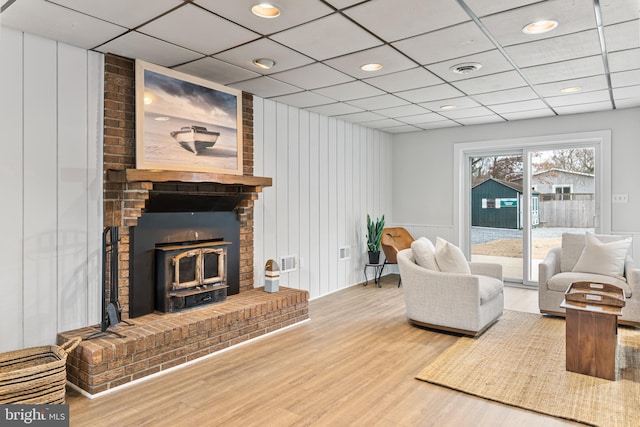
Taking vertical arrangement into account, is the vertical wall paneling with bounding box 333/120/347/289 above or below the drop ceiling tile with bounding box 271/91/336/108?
below

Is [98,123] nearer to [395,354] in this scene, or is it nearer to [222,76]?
[222,76]

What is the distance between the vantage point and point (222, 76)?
395cm

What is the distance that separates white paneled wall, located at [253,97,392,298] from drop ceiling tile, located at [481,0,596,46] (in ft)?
8.81

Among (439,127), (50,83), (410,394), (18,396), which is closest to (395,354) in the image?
(410,394)

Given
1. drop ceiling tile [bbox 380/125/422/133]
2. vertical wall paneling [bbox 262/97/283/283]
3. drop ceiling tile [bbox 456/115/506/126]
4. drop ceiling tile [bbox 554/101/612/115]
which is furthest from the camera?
drop ceiling tile [bbox 380/125/422/133]

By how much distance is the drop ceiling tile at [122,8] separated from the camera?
2.48 metres

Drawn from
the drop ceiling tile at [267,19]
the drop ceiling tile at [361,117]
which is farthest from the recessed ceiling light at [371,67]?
the drop ceiling tile at [361,117]

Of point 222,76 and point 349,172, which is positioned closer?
point 222,76

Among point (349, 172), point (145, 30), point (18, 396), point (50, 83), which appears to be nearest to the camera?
point (18, 396)

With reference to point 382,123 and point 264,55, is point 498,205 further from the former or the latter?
point 264,55

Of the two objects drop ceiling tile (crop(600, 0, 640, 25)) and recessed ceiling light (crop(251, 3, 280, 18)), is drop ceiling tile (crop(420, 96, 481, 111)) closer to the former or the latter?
drop ceiling tile (crop(600, 0, 640, 25))

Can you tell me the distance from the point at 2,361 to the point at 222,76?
2813 millimetres

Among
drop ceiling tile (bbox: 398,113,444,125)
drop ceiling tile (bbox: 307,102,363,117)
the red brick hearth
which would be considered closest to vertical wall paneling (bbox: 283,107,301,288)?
drop ceiling tile (bbox: 307,102,363,117)

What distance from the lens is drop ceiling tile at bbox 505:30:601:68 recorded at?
307 centimetres
